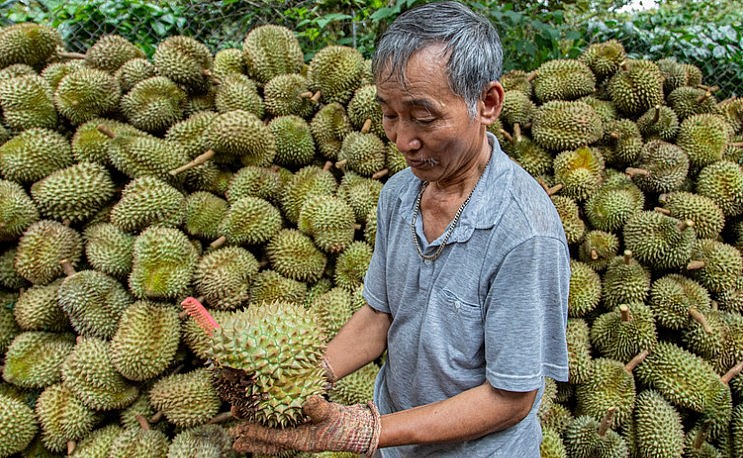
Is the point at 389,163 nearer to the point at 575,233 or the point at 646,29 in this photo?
the point at 575,233

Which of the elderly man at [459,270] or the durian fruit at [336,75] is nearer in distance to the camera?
the elderly man at [459,270]

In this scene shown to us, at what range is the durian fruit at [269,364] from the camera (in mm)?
1275


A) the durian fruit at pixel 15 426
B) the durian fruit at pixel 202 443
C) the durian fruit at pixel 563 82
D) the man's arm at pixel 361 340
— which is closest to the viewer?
the man's arm at pixel 361 340

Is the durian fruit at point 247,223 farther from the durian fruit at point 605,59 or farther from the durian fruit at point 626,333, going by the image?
the durian fruit at point 605,59

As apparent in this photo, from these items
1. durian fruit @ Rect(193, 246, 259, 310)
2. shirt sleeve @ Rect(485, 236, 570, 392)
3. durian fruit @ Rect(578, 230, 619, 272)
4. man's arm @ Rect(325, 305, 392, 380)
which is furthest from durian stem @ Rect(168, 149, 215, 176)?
durian fruit @ Rect(578, 230, 619, 272)

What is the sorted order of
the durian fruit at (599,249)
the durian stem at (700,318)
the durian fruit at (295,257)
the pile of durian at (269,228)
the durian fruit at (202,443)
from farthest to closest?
1. the durian fruit at (599,249)
2. the durian fruit at (295,257)
3. the durian stem at (700,318)
4. the pile of durian at (269,228)
5. the durian fruit at (202,443)

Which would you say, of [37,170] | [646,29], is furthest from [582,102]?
[37,170]

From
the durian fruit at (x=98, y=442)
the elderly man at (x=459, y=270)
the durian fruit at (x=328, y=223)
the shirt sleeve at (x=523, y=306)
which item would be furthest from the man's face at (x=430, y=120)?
the durian fruit at (x=98, y=442)

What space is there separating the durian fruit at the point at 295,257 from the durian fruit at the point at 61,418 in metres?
1.16

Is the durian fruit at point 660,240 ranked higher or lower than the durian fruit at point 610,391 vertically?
higher

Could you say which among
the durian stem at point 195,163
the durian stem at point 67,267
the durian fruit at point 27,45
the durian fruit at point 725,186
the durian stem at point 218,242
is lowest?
the durian stem at point 67,267

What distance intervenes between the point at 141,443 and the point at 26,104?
6.88 feet

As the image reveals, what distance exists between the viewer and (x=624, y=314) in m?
2.59

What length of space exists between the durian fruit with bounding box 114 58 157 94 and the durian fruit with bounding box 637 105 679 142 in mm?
3262
